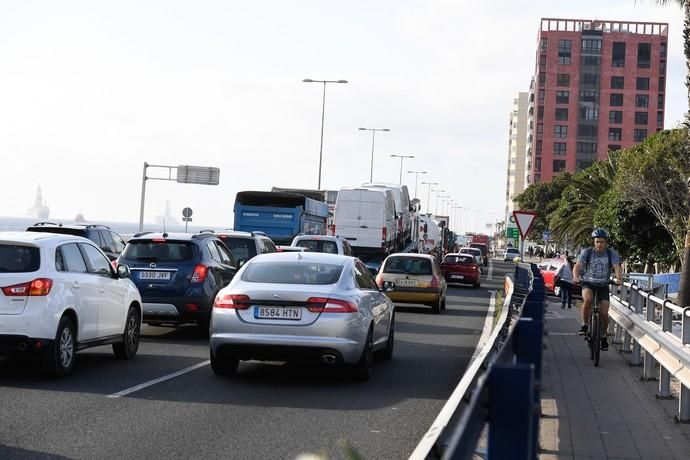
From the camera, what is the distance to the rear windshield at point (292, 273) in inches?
508

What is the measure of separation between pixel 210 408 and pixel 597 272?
701cm

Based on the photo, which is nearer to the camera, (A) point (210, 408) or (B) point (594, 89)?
(A) point (210, 408)

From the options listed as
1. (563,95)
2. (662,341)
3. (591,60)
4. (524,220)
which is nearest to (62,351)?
(662,341)

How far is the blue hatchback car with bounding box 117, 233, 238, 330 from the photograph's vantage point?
17.2 metres

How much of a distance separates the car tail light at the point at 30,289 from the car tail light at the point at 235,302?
5.98 ft

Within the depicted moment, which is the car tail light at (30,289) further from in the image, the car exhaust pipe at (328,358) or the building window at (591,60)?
the building window at (591,60)

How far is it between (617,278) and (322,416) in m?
7.35

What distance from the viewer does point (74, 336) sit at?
12461 millimetres

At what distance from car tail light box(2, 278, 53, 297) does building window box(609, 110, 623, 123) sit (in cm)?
14975

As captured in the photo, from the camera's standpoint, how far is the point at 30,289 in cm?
1173

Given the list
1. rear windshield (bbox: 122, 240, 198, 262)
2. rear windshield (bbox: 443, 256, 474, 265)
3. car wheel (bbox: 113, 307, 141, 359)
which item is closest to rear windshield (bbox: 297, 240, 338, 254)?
rear windshield (bbox: 122, 240, 198, 262)

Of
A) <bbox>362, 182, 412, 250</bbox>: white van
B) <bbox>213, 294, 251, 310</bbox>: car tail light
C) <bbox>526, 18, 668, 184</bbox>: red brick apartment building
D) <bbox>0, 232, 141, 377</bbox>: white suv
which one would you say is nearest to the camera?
<bbox>0, 232, 141, 377</bbox>: white suv

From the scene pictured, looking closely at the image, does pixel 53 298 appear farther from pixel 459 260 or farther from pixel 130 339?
pixel 459 260

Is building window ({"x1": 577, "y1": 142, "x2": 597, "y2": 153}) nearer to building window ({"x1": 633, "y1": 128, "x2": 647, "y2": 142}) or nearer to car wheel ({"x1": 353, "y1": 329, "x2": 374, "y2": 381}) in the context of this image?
building window ({"x1": 633, "y1": 128, "x2": 647, "y2": 142})
